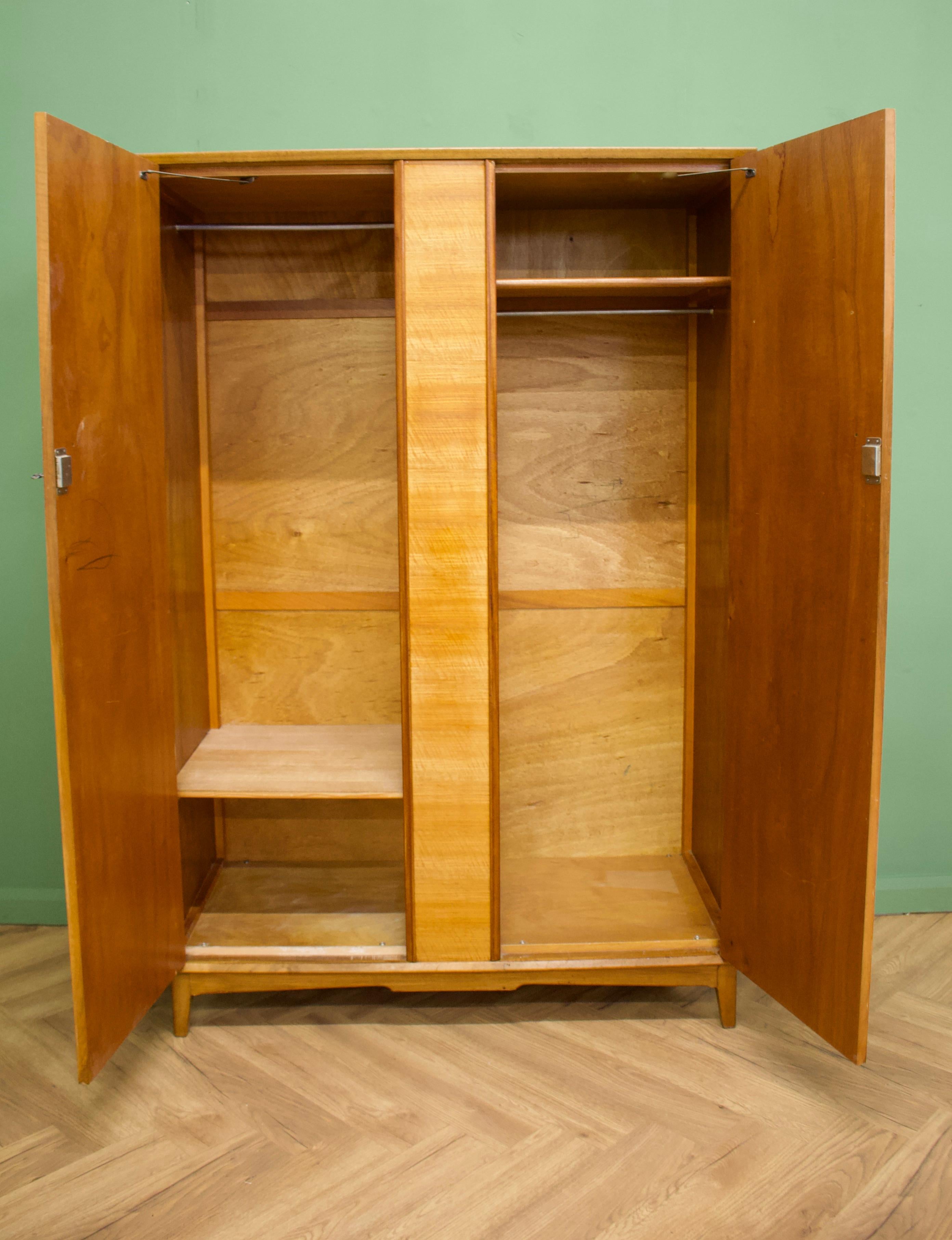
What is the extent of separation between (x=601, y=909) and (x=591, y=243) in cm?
175

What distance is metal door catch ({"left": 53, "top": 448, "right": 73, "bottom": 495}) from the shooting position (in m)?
1.69

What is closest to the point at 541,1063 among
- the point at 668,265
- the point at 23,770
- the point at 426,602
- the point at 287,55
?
the point at 426,602

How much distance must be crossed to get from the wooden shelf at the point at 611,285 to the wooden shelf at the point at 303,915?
1506 mm

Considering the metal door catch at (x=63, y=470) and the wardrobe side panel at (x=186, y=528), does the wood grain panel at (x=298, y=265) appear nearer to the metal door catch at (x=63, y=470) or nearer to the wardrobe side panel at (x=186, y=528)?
the wardrobe side panel at (x=186, y=528)

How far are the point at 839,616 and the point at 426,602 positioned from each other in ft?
2.89

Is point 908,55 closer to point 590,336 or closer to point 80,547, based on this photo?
point 590,336

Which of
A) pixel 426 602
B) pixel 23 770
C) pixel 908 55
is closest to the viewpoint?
pixel 426 602

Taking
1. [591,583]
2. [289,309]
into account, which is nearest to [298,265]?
[289,309]

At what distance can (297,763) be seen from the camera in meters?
2.39

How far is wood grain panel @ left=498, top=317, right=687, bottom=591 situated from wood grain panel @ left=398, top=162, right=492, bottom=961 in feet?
1.51

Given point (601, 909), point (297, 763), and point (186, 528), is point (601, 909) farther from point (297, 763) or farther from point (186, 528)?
point (186, 528)

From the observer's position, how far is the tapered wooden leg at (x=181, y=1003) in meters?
2.28

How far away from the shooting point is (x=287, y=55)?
2.54 meters

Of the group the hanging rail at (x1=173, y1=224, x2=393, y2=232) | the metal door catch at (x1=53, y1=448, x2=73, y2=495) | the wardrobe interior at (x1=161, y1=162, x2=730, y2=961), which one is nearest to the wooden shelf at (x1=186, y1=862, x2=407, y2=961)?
the wardrobe interior at (x1=161, y1=162, x2=730, y2=961)
